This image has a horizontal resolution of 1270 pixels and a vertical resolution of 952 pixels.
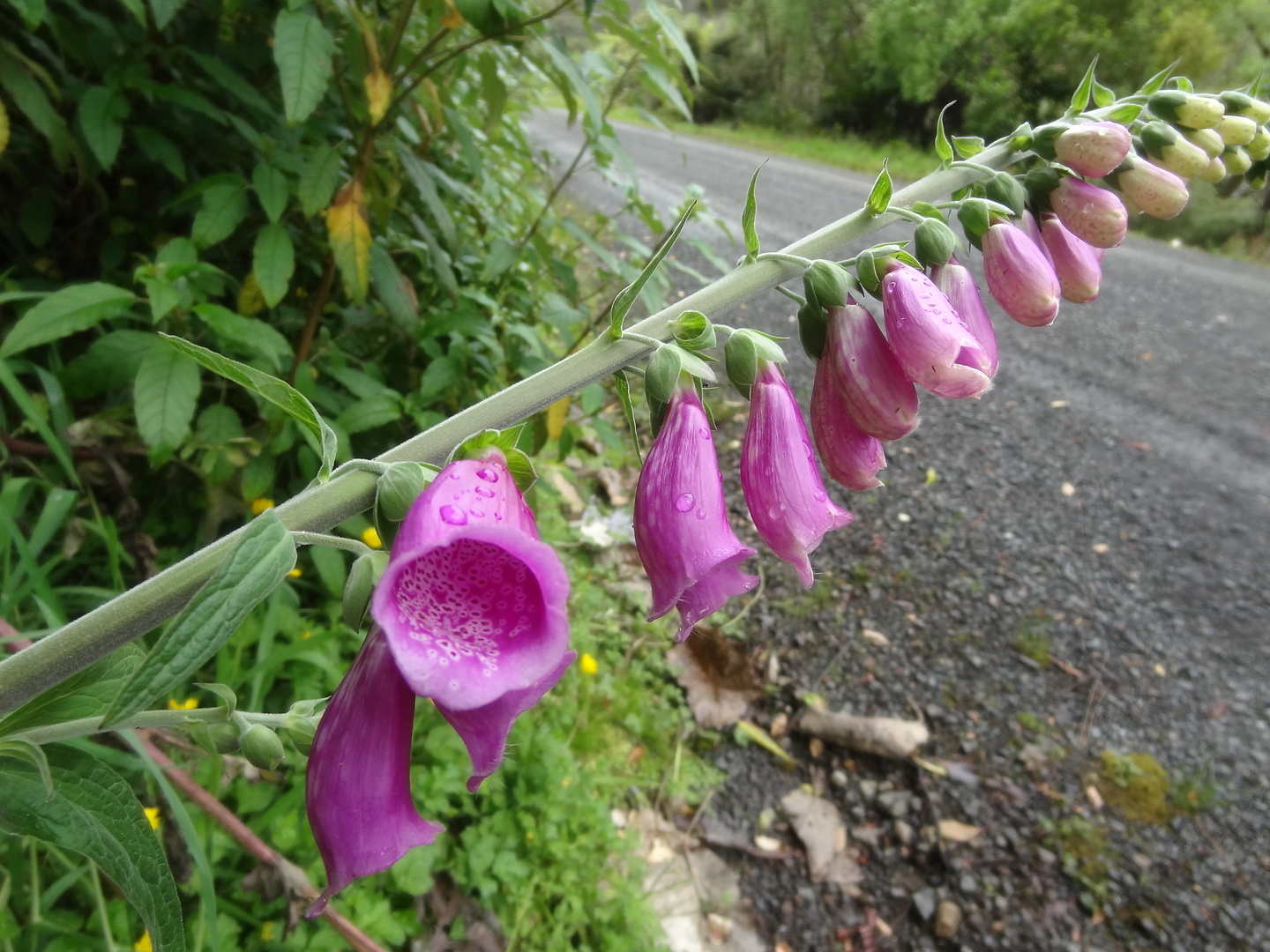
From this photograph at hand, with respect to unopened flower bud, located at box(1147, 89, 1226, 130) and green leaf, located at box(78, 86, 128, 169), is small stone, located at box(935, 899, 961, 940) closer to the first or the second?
unopened flower bud, located at box(1147, 89, 1226, 130)

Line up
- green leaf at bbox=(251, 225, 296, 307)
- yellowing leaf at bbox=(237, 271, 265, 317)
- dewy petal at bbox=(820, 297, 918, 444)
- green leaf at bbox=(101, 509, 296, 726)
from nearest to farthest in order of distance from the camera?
green leaf at bbox=(101, 509, 296, 726) → dewy petal at bbox=(820, 297, 918, 444) → green leaf at bbox=(251, 225, 296, 307) → yellowing leaf at bbox=(237, 271, 265, 317)

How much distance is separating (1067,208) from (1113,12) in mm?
18027

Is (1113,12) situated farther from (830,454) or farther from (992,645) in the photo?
(830,454)

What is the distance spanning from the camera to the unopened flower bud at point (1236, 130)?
3.31 ft

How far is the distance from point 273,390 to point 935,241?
741 millimetres

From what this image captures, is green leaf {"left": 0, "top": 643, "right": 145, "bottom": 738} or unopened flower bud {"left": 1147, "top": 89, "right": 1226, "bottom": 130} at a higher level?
unopened flower bud {"left": 1147, "top": 89, "right": 1226, "bottom": 130}

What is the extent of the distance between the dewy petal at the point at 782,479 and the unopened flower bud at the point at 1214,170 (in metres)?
0.66

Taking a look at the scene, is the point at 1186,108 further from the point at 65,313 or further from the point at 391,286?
the point at 65,313

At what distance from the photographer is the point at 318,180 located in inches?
61.9

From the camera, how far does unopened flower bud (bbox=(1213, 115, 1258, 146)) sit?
3.31 ft

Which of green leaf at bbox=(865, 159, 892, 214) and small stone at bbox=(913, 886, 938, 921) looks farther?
small stone at bbox=(913, 886, 938, 921)

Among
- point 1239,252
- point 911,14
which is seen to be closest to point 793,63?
point 911,14

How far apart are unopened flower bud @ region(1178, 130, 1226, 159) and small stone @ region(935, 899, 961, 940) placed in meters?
1.94

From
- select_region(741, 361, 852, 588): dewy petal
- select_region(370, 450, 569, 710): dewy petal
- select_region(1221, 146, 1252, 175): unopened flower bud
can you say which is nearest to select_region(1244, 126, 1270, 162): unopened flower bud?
select_region(1221, 146, 1252, 175): unopened flower bud
